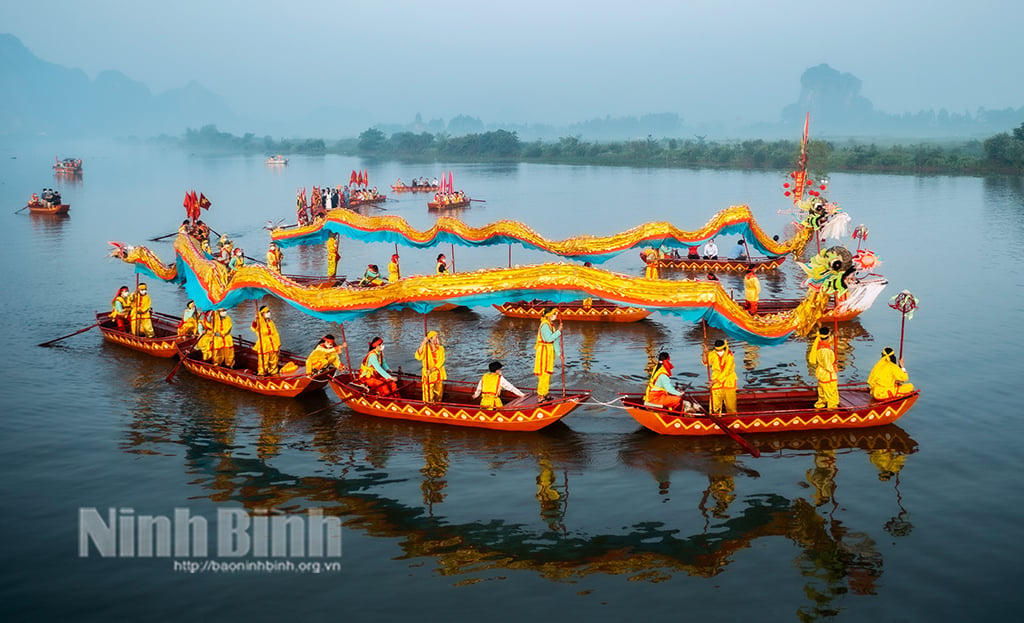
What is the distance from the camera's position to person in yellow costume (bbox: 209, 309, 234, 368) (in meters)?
18.7

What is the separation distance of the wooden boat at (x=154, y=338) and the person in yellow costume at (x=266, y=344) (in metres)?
3.54

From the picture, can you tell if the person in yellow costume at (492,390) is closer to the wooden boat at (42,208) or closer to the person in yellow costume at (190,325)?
the person in yellow costume at (190,325)

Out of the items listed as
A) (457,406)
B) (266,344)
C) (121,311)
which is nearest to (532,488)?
(457,406)

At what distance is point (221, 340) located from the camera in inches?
735

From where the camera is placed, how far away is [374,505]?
→ 42.4 feet

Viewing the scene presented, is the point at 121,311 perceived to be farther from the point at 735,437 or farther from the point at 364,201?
the point at 364,201

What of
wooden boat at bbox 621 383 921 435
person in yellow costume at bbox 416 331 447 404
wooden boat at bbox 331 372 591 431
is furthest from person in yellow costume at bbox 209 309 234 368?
wooden boat at bbox 621 383 921 435

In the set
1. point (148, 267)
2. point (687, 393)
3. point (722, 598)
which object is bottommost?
point (722, 598)

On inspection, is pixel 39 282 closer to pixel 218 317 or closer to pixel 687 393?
pixel 218 317

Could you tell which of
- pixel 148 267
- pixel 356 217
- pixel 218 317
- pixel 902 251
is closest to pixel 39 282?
pixel 148 267

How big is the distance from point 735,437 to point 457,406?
5307 mm

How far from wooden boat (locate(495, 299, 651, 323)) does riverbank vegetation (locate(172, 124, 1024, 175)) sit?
204 ft

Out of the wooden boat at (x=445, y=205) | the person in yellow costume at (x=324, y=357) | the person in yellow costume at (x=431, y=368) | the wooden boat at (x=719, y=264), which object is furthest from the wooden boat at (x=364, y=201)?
the person in yellow costume at (x=431, y=368)

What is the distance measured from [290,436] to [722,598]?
9.10 metres
